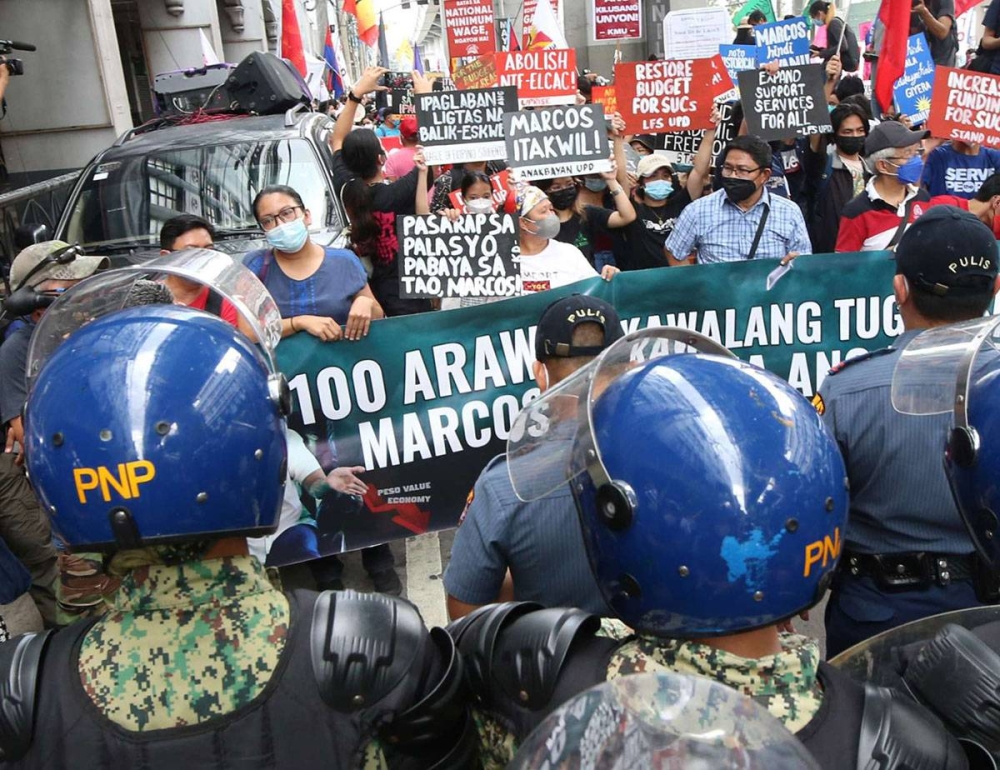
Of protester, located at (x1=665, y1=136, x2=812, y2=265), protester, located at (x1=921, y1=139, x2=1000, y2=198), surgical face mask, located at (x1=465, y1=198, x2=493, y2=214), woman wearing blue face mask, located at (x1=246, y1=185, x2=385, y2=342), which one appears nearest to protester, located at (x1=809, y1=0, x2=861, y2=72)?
protester, located at (x1=921, y1=139, x2=1000, y2=198)

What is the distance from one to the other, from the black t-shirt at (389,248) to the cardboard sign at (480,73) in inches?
105

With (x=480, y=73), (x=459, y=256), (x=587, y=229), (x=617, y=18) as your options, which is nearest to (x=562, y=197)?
(x=587, y=229)

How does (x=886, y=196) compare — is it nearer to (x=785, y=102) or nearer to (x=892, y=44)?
(x=785, y=102)

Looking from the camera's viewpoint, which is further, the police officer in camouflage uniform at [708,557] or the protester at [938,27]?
the protester at [938,27]

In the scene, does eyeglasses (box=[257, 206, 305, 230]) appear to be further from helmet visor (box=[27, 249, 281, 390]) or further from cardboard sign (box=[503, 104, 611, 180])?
helmet visor (box=[27, 249, 281, 390])

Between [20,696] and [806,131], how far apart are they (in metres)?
6.76

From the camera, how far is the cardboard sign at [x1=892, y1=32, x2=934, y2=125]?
1088 cm

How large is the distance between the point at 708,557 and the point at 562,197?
17.9ft

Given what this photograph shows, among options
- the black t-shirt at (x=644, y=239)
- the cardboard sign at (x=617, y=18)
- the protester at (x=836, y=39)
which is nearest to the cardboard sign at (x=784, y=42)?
the black t-shirt at (x=644, y=239)

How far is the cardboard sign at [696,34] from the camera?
9445 millimetres

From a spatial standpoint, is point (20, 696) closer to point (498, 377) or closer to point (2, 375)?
point (2, 375)

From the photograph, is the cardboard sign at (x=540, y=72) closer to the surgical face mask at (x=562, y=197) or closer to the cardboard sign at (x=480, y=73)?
the cardboard sign at (x=480, y=73)

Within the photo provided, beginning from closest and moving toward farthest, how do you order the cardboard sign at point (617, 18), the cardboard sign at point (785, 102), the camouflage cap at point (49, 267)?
the camouflage cap at point (49, 267)
the cardboard sign at point (785, 102)
the cardboard sign at point (617, 18)

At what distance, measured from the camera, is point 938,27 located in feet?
38.5
